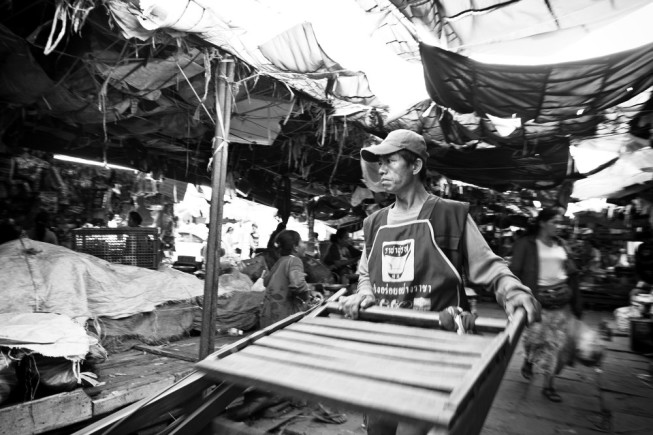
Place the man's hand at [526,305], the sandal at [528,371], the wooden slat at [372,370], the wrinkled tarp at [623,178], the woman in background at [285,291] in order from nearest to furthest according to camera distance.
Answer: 1. the wooden slat at [372,370]
2. the man's hand at [526,305]
3. the woman in background at [285,291]
4. the sandal at [528,371]
5. the wrinkled tarp at [623,178]

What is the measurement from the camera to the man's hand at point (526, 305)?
1.58 metres

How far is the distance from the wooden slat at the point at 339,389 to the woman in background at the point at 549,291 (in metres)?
4.30

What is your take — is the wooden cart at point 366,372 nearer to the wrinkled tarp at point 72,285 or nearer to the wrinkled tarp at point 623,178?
the wrinkled tarp at point 72,285

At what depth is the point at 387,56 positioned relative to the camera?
4430 mm

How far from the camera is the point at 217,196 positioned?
3.95m

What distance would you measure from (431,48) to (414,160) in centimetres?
217

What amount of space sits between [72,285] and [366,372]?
4.33m

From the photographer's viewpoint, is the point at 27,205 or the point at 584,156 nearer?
the point at 27,205

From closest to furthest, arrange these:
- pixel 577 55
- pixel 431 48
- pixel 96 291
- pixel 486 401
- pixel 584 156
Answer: pixel 486 401 < pixel 431 48 < pixel 577 55 < pixel 96 291 < pixel 584 156

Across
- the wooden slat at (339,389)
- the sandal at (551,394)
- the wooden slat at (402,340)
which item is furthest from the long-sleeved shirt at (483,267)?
the sandal at (551,394)

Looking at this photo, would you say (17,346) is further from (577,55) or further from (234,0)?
(577,55)

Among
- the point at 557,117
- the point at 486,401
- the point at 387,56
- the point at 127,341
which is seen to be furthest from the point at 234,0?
the point at 557,117

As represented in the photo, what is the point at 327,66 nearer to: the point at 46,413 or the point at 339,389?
the point at 339,389

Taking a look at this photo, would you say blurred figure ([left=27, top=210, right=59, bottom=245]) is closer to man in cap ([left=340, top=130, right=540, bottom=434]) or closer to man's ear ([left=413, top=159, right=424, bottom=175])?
man in cap ([left=340, top=130, right=540, bottom=434])
